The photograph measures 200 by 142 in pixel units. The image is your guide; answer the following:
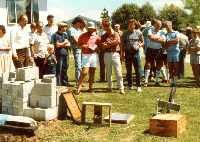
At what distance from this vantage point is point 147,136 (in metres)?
10.1

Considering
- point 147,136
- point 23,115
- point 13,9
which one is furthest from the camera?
point 13,9

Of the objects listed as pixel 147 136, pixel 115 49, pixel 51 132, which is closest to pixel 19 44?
pixel 115 49

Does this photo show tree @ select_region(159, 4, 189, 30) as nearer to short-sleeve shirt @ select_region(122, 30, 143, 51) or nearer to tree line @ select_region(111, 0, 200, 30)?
tree line @ select_region(111, 0, 200, 30)

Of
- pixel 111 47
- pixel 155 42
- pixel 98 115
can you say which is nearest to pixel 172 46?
pixel 155 42

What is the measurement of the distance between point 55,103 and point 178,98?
427cm

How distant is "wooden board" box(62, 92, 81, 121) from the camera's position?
37.2 feet

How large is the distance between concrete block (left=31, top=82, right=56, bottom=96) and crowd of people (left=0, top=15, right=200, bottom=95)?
1933mm

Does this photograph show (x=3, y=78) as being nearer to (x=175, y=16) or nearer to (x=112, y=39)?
(x=112, y=39)

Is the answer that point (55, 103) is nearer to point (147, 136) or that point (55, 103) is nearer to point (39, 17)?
point (147, 136)

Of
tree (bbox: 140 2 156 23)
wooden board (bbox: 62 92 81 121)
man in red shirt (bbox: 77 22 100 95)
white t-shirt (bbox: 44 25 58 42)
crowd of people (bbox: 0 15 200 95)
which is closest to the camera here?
wooden board (bbox: 62 92 81 121)

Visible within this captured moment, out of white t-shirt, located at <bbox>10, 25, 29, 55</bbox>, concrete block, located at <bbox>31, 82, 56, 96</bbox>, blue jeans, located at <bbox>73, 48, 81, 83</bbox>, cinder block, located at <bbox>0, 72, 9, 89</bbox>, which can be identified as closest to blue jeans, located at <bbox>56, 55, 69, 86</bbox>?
blue jeans, located at <bbox>73, 48, 81, 83</bbox>

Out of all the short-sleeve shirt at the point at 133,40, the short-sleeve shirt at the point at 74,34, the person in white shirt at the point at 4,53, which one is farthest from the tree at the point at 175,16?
the person in white shirt at the point at 4,53

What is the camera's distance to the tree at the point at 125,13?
66.4 metres

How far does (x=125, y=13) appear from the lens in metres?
67.2
